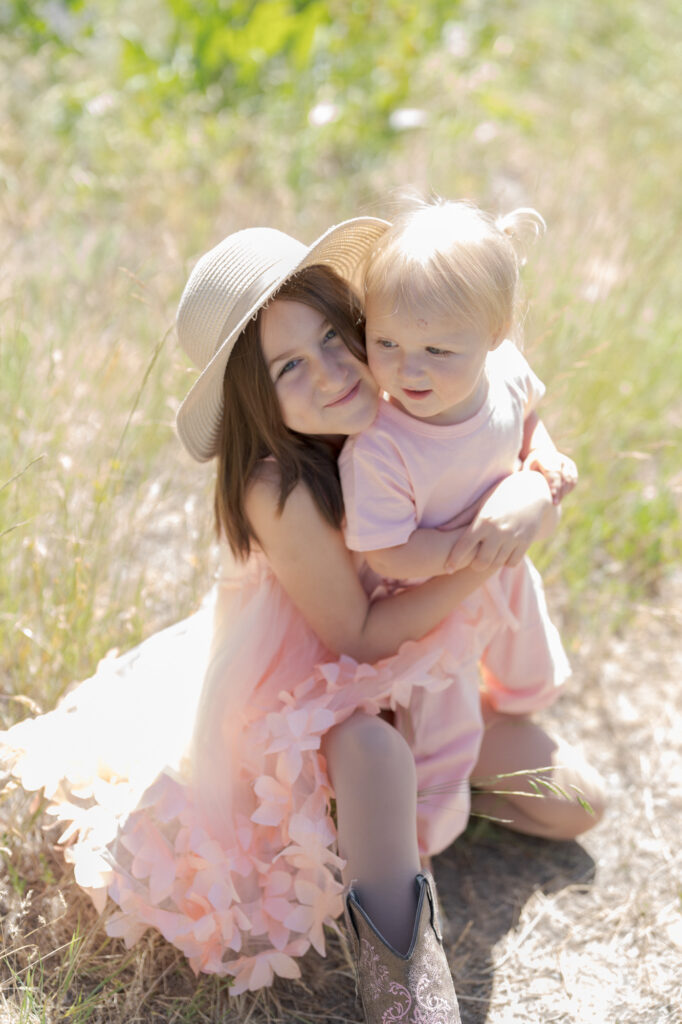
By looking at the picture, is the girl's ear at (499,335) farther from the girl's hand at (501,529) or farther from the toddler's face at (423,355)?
the girl's hand at (501,529)

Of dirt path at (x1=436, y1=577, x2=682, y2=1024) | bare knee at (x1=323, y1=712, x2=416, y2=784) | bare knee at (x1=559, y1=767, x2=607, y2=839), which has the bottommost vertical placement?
dirt path at (x1=436, y1=577, x2=682, y2=1024)

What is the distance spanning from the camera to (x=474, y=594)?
5.15ft

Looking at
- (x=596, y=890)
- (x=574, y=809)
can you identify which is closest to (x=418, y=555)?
(x=574, y=809)

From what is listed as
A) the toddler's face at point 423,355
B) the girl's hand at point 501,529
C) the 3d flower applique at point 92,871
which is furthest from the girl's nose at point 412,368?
the 3d flower applique at point 92,871

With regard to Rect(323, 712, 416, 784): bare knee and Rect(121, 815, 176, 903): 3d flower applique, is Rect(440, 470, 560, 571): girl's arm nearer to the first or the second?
Rect(323, 712, 416, 784): bare knee

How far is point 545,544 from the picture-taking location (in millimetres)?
2158

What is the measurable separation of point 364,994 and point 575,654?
1066mm

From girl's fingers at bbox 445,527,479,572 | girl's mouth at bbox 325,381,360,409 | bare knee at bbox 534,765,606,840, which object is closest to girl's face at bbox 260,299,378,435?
girl's mouth at bbox 325,381,360,409

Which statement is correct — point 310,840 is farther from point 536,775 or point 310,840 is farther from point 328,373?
point 328,373

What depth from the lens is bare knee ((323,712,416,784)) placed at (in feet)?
4.59

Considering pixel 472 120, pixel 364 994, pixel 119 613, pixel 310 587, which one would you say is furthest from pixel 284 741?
pixel 472 120

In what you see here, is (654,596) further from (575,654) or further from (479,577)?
(479,577)

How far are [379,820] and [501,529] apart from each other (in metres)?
0.44

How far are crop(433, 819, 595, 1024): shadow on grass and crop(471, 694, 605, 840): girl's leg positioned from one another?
5 cm
